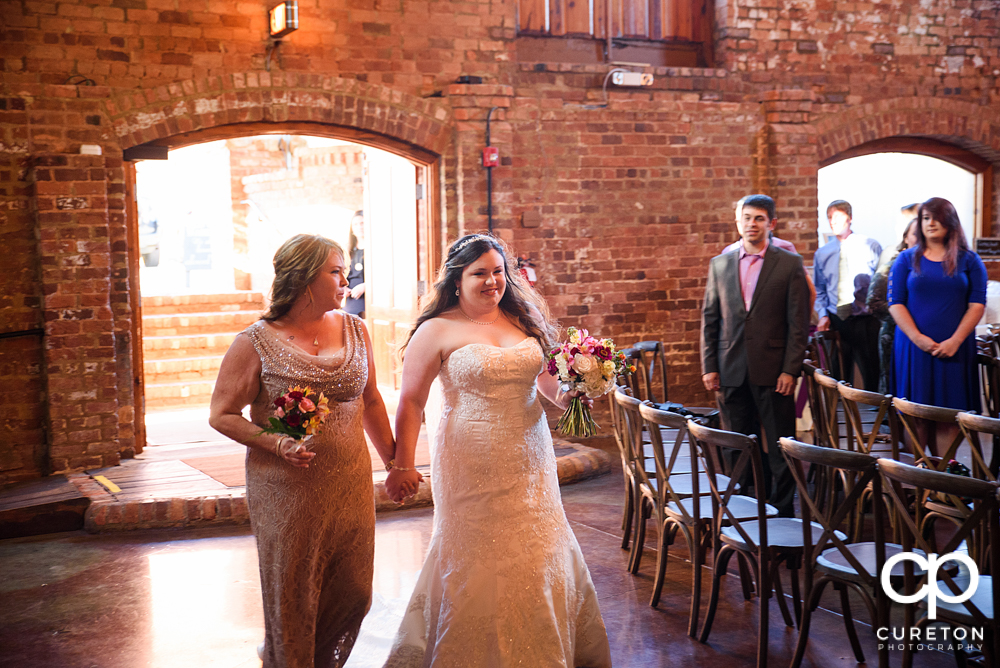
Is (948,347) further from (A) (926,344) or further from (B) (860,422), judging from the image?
(B) (860,422)

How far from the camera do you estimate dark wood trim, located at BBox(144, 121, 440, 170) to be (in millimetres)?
6898

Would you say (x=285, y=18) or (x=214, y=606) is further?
(x=285, y=18)

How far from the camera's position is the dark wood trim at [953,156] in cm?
893

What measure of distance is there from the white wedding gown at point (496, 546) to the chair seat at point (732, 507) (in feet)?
2.72

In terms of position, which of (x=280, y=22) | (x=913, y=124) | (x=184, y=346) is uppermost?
(x=280, y=22)

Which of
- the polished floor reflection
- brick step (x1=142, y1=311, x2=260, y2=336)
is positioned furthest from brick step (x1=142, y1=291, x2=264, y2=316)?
the polished floor reflection

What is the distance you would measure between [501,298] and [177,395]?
24.6 ft

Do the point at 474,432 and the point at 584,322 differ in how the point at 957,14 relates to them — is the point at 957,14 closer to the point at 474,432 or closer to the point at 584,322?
the point at 584,322

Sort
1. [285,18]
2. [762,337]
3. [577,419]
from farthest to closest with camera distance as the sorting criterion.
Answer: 1. [285,18]
2. [762,337]
3. [577,419]

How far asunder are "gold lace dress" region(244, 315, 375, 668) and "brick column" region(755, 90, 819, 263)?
618 cm

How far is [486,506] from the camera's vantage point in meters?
3.25

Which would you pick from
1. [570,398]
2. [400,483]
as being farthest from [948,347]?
[400,483]

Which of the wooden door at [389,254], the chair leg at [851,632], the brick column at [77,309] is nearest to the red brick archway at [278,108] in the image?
the brick column at [77,309]

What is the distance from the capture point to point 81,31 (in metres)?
6.40
